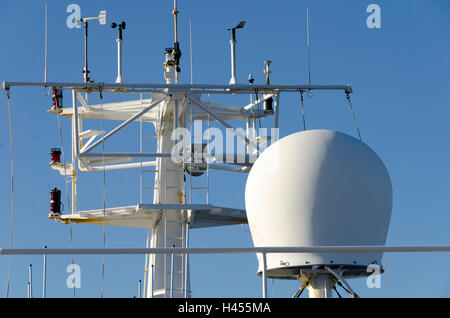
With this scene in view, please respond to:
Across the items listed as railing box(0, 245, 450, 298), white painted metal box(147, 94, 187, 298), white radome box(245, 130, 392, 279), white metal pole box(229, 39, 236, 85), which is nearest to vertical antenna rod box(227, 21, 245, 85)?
white metal pole box(229, 39, 236, 85)

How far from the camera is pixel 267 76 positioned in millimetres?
21828

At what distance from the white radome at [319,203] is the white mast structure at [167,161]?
269 inches

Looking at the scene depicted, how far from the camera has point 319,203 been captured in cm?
1301

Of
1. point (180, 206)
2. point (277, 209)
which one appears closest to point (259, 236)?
point (277, 209)

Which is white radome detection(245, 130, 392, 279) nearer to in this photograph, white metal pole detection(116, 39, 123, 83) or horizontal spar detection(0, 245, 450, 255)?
horizontal spar detection(0, 245, 450, 255)

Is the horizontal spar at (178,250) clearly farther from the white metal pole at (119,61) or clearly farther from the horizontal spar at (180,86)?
the white metal pole at (119,61)

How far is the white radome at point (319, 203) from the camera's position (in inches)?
510

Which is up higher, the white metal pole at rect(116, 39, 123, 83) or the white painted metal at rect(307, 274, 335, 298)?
the white metal pole at rect(116, 39, 123, 83)

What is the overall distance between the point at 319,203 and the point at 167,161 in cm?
956

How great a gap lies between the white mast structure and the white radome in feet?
22.4

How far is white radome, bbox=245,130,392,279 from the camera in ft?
42.5

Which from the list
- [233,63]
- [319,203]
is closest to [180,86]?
[233,63]

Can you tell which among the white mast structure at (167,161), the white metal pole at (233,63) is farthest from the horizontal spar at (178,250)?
the white metal pole at (233,63)
